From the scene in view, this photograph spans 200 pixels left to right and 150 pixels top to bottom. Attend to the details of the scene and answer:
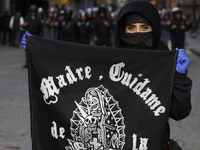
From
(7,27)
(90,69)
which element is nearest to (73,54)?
(90,69)

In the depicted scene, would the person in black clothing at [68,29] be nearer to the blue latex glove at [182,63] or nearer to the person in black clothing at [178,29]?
the person in black clothing at [178,29]

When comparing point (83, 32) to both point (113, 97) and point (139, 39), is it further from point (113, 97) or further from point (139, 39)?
point (113, 97)

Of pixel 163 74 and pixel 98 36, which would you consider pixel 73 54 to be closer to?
pixel 163 74

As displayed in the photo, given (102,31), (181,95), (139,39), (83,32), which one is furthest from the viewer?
(83,32)

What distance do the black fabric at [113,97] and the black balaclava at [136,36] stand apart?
8.2 inches

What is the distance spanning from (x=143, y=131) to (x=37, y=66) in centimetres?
76

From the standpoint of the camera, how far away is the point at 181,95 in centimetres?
233

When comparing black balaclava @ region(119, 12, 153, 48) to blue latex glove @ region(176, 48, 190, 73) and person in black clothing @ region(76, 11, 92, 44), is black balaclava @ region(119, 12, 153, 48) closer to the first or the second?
blue latex glove @ region(176, 48, 190, 73)

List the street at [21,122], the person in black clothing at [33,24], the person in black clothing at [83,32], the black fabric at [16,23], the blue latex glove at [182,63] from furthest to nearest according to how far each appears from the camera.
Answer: the black fabric at [16,23], the person in black clothing at [83,32], the person in black clothing at [33,24], the street at [21,122], the blue latex glove at [182,63]

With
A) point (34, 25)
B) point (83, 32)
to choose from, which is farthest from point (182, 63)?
point (83, 32)

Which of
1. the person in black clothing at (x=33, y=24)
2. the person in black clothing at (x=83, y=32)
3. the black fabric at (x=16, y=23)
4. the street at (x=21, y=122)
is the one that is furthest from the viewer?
the black fabric at (x=16, y=23)

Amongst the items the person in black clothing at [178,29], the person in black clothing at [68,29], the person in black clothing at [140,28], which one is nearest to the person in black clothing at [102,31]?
the person in black clothing at [68,29]

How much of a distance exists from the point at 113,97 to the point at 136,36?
0.45 m

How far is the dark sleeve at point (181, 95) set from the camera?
233 cm
